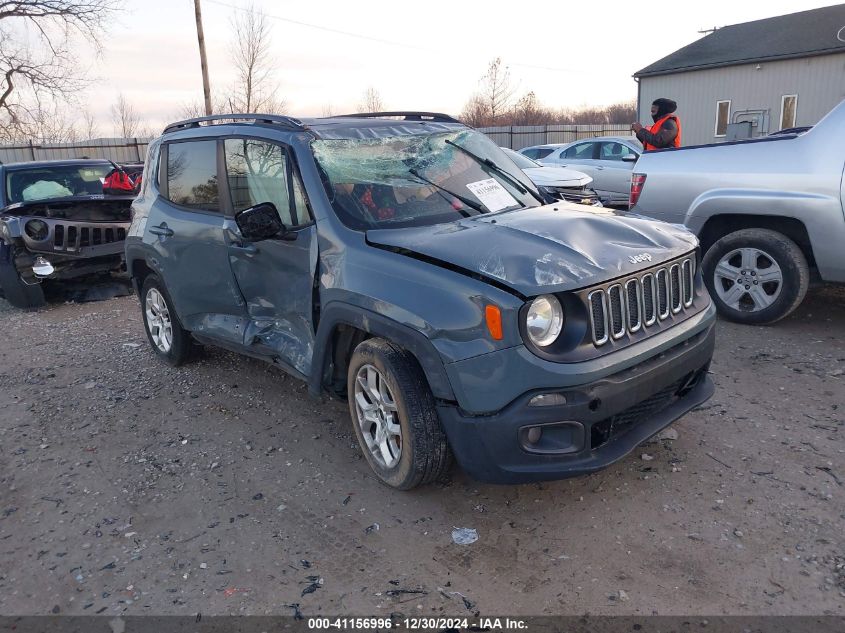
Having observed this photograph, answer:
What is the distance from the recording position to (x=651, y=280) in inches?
126

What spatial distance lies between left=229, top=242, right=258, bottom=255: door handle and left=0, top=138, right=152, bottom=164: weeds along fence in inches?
856

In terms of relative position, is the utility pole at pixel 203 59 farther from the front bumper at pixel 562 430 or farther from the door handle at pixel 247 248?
the front bumper at pixel 562 430

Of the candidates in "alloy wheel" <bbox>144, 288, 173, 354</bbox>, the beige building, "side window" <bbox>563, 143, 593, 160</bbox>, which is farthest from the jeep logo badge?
the beige building

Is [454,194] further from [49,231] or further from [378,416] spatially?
[49,231]

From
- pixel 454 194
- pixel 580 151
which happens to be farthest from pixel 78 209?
pixel 580 151

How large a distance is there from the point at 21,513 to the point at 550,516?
280 centimetres

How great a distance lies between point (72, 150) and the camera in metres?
24.0

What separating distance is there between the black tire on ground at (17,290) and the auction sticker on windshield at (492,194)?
252 inches

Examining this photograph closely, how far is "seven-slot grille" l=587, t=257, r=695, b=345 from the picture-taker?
2920mm

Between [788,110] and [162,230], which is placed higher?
[788,110]

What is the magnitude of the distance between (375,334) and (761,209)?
12.7 ft

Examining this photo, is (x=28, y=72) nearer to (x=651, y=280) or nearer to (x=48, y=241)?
(x=48, y=241)

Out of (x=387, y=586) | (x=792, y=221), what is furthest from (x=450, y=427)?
(x=792, y=221)

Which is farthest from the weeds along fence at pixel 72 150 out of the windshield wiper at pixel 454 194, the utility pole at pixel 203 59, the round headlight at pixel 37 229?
the windshield wiper at pixel 454 194
